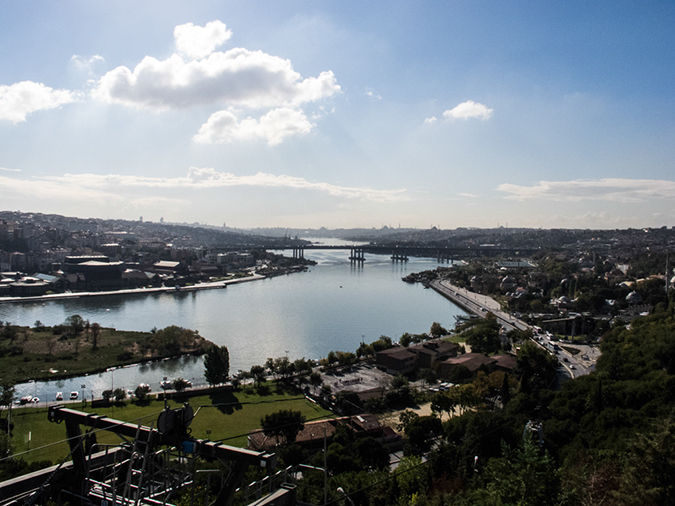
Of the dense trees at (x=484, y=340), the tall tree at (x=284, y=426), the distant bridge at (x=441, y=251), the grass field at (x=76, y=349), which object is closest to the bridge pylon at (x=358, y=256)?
the distant bridge at (x=441, y=251)

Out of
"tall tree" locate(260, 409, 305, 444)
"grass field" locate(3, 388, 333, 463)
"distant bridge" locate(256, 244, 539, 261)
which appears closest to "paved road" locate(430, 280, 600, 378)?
"grass field" locate(3, 388, 333, 463)

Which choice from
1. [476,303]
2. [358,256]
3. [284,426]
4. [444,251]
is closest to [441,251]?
[444,251]

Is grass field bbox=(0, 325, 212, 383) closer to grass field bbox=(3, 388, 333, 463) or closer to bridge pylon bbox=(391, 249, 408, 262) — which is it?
grass field bbox=(3, 388, 333, 463)

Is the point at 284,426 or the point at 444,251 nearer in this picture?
the point at 284,426

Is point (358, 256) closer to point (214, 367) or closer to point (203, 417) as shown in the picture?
point (214, 367)

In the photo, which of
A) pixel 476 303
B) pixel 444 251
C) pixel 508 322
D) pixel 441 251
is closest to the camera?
pixel 508 322

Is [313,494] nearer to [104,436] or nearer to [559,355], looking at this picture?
[104,436]
